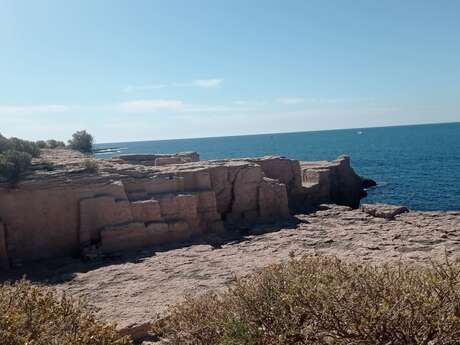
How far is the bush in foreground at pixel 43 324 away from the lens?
18.1 ft

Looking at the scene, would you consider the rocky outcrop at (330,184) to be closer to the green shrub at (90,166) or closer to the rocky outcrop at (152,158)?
the rocky outcrop at (152,158)

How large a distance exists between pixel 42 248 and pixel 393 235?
1291 centimetres

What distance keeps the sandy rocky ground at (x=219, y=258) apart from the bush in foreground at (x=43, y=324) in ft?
10.6

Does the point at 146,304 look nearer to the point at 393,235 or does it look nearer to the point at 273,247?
the point at 273,247

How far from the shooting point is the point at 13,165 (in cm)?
1627

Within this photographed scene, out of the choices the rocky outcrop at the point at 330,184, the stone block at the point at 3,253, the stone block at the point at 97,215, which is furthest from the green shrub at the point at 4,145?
the rocky outcrop at the point at 330,184

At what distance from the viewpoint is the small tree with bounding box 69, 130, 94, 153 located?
3591cm

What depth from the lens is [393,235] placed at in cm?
1705

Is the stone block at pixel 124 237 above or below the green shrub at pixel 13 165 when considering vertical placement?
below

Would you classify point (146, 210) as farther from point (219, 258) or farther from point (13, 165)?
point (13, 165)

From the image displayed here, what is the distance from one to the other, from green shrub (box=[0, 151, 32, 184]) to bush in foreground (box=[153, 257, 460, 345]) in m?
10.7

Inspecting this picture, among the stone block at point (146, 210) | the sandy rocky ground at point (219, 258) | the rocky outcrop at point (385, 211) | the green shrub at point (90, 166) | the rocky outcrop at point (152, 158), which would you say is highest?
the green shrub at point (90, 166)

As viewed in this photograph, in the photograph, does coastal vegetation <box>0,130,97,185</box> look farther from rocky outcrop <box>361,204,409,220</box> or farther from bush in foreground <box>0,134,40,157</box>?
rocky outcrop <box>361,204,409,220</box>

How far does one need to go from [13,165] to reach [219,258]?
8095 mm
